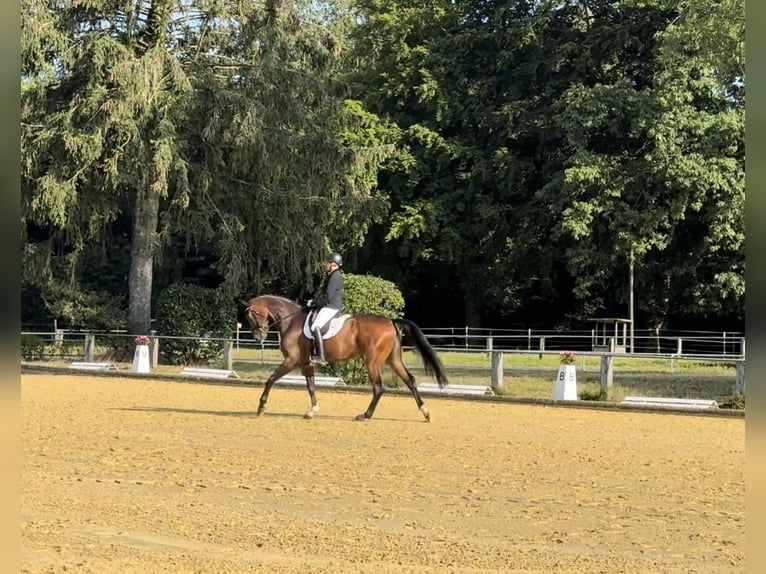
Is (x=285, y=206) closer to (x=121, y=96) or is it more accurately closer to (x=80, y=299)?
(x=121, y=96)

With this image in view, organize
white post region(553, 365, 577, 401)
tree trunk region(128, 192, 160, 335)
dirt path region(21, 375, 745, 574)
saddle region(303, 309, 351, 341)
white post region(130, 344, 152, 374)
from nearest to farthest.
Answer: dirt path region(21, 375, 745, 574) < saddle region(303, 309, 351, 341) < white post region(553, 365, 577, 401) < white post region(130, 344, 152, 374) < tree trunk region(128, 192, 160, 335)

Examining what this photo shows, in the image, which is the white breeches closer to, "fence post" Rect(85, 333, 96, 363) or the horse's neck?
the horse's neck

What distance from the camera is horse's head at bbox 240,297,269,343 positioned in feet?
47.2

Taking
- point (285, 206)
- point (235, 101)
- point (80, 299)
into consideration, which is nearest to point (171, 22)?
point (235, 101)

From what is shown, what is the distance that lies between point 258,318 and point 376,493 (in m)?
6.15

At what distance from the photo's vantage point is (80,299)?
3347 centimetres

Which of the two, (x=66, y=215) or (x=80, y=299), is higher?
(x=66, y=215)

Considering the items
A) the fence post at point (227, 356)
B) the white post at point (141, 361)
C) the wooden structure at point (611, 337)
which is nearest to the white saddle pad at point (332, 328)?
the fence post at point (227, 356)

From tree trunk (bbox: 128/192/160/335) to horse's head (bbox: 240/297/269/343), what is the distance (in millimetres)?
14765

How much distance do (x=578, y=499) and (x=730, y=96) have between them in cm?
2959

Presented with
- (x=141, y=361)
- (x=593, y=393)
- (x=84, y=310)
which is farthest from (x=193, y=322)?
(x=593, y=393)

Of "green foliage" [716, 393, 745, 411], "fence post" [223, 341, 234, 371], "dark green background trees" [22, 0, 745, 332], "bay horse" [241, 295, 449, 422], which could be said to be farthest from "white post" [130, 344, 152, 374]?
"green foliage" [716, 393, 745, 411]

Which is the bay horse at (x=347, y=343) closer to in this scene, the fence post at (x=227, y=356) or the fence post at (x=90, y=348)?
the fence post at (x=227, y=356)

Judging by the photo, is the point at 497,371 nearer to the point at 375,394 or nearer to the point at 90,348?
the point at 375,394
